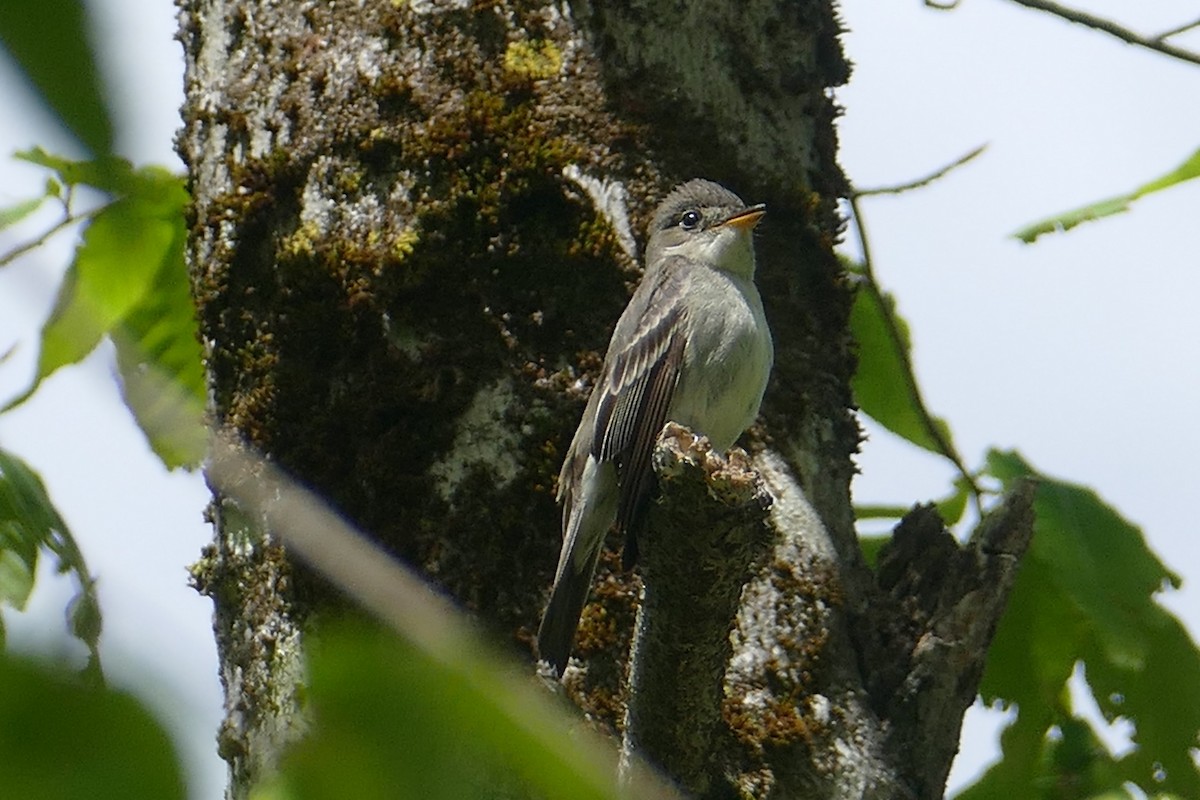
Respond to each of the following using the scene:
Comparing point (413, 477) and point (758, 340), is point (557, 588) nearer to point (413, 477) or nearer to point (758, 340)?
point (413, 477)

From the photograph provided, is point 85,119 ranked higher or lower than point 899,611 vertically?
higher

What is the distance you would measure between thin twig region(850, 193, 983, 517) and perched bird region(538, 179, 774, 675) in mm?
423

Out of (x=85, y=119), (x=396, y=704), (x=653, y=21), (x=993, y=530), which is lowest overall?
(x=993, y=530)

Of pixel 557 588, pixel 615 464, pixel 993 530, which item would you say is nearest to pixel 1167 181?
pixel 993 530

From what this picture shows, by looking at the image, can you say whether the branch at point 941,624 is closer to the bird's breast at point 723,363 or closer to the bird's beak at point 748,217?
the bird's breast at point 723,363

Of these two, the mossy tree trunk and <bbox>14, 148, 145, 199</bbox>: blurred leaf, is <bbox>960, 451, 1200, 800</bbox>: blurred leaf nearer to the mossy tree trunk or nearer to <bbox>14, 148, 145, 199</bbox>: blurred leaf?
the mossy tree trunk

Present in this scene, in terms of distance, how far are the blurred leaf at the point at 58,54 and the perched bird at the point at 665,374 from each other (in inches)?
121

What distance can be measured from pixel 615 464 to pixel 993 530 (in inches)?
44.4

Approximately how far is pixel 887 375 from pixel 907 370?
0.35ft

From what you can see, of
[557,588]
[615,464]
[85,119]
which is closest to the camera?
[85,119]

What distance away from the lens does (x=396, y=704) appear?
2.16ft

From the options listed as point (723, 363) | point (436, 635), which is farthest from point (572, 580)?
point (436, 635)

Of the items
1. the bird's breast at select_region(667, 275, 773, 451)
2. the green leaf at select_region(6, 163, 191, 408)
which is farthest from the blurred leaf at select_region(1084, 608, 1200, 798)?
the green leaf at select_region(6, 163, 191, 408)

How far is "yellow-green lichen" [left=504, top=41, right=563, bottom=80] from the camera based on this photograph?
432cm
